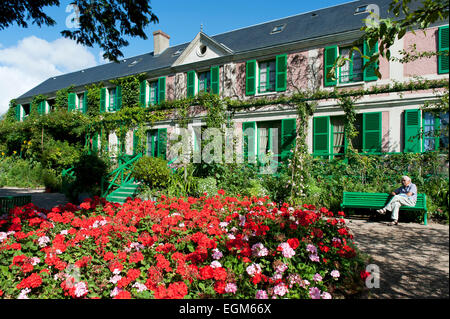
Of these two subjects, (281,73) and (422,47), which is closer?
(422,47)

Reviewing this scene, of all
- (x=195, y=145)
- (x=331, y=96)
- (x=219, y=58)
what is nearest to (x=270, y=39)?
(x=219, y=58)

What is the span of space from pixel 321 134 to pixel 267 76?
3318mm

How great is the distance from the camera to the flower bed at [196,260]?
4.64ft

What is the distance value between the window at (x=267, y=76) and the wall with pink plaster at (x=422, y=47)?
33.1ft

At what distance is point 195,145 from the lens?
11.9 meters

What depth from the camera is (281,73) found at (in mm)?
10500

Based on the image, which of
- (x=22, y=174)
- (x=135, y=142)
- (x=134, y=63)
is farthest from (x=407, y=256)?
(x=134, y=63)

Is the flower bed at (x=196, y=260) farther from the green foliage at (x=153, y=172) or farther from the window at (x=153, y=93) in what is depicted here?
the window at (x=153, y=93)

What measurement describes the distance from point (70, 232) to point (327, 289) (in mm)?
2564

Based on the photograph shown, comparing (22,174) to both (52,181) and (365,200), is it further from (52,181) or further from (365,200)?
(365,200)

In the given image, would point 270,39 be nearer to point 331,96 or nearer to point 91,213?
point 331,96

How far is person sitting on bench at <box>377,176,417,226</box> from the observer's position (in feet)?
3.54
